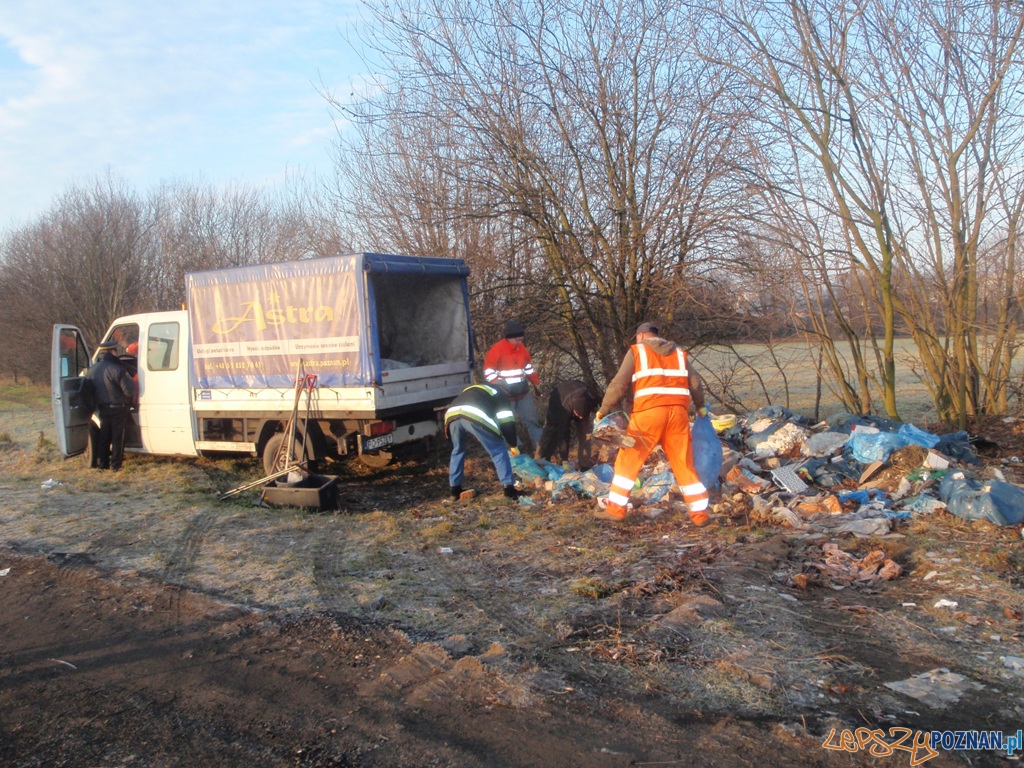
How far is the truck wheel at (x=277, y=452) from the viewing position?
857cm

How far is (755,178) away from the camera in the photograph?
374 inches

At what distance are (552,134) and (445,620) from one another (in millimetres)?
7525

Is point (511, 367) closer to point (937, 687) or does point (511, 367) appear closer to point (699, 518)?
point (699, 518)

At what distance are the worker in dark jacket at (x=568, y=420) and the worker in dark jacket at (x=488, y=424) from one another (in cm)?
128

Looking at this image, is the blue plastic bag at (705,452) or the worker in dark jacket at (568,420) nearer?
the blue plastic bag at (705,452)

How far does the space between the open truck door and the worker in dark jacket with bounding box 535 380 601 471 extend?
587 centimetres

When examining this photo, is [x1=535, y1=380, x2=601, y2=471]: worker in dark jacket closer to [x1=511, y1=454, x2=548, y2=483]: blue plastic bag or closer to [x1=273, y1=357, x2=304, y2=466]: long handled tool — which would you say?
[x1=511, y1=454, x2=548, y2=483]: blue plastic bag

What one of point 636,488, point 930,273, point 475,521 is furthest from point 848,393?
point 475,521

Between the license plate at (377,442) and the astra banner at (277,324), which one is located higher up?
the astra banner at (277,324)

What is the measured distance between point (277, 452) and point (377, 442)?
1.30 metres

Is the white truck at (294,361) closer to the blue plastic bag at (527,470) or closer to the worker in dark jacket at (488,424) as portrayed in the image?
the worker in dark jacket at (488,424)

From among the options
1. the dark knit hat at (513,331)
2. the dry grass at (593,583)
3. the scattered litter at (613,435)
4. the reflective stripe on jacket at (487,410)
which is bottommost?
the dry grass at (593,583)

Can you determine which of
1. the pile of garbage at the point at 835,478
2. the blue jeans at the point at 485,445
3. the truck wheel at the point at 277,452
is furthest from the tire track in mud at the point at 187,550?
the pile of garbage at the point at 835,478

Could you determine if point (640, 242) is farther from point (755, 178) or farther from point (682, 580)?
point (682, 580)
